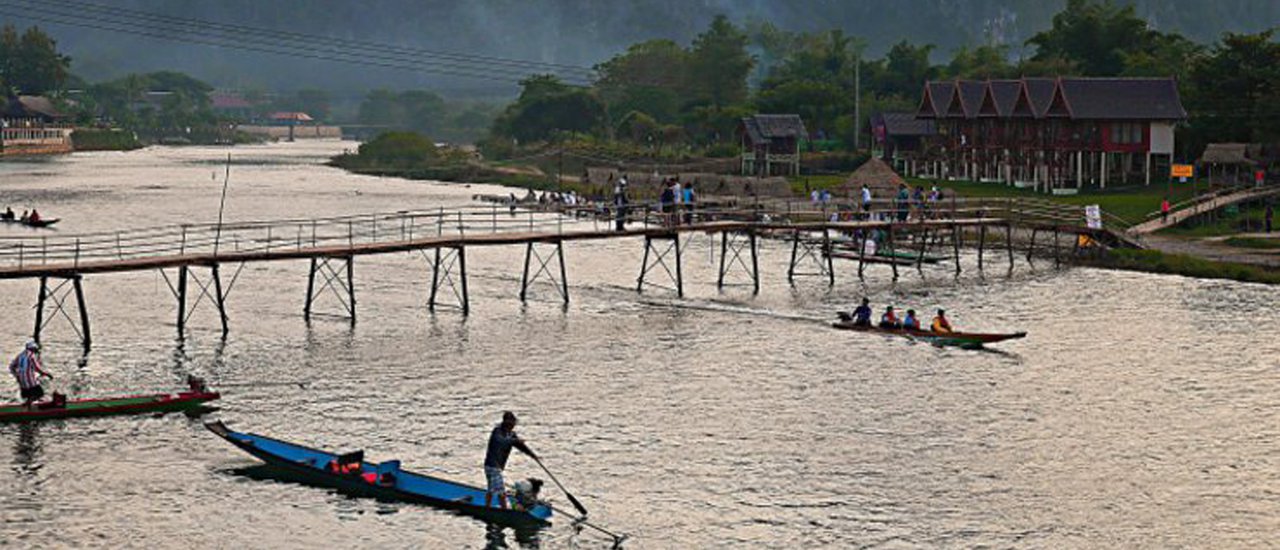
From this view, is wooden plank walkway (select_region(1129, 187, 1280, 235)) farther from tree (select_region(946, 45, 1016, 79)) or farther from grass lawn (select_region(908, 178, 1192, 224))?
tree (select_region(946, 45, 1016, 79))

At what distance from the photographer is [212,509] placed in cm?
4194

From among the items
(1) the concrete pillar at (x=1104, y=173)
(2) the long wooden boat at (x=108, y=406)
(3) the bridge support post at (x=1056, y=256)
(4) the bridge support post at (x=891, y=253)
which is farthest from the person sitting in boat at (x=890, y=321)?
(1) the concrete pillar at (x=1104, y=173)

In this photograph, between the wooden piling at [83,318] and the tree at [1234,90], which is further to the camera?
the tree at [1234,90]

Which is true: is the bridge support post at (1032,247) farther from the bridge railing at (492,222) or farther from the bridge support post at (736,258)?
the bridge support post at (736,258)

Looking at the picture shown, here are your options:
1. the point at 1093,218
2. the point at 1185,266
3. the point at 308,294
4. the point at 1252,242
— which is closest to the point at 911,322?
the point at 308,294

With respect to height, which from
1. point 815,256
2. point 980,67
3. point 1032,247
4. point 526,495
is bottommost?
point 526,495

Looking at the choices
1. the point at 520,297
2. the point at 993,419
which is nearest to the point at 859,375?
the point at 993,419

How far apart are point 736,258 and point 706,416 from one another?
155 feet

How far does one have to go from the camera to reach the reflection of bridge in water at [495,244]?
226ft

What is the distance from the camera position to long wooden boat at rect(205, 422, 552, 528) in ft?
133

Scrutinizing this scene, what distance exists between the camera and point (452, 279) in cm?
8838

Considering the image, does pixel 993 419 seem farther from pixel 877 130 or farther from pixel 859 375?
pixel 877 130

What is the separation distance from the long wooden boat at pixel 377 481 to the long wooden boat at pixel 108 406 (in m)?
6.24

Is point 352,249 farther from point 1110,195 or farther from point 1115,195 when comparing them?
point 1115,195
